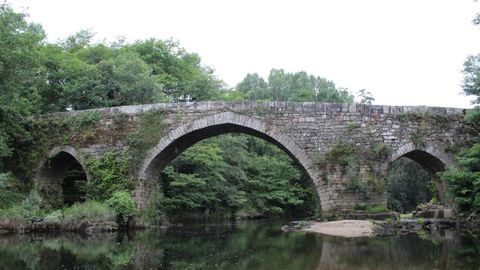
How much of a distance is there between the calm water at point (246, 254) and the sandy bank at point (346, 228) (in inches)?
28.5

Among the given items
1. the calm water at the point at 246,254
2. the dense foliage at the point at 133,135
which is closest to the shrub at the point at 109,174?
the dense foliage at the point at 133,135

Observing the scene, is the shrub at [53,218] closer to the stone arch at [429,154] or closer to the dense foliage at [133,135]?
the dense foliage at [133,135]

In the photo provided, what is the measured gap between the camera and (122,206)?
14820 millimetres

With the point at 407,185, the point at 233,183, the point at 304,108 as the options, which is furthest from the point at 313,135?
the point at 407,185

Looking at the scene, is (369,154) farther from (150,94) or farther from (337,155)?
(150,94)

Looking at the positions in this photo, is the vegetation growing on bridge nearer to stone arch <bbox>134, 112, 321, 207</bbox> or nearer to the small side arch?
the small side arch

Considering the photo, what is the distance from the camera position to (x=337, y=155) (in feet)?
48.5

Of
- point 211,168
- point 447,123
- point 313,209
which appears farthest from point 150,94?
point 313,209

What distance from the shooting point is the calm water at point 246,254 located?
23.2 feet

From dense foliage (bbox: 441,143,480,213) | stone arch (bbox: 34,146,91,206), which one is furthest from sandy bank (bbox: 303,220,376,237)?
stone arch (bbox: 34,146,91,206)

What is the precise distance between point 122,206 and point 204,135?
3804mm

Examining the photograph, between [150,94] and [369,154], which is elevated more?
[150,94]

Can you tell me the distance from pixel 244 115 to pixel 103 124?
490cm

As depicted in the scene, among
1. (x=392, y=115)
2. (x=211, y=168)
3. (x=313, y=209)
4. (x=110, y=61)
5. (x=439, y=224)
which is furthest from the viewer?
(x=313, y=209)
